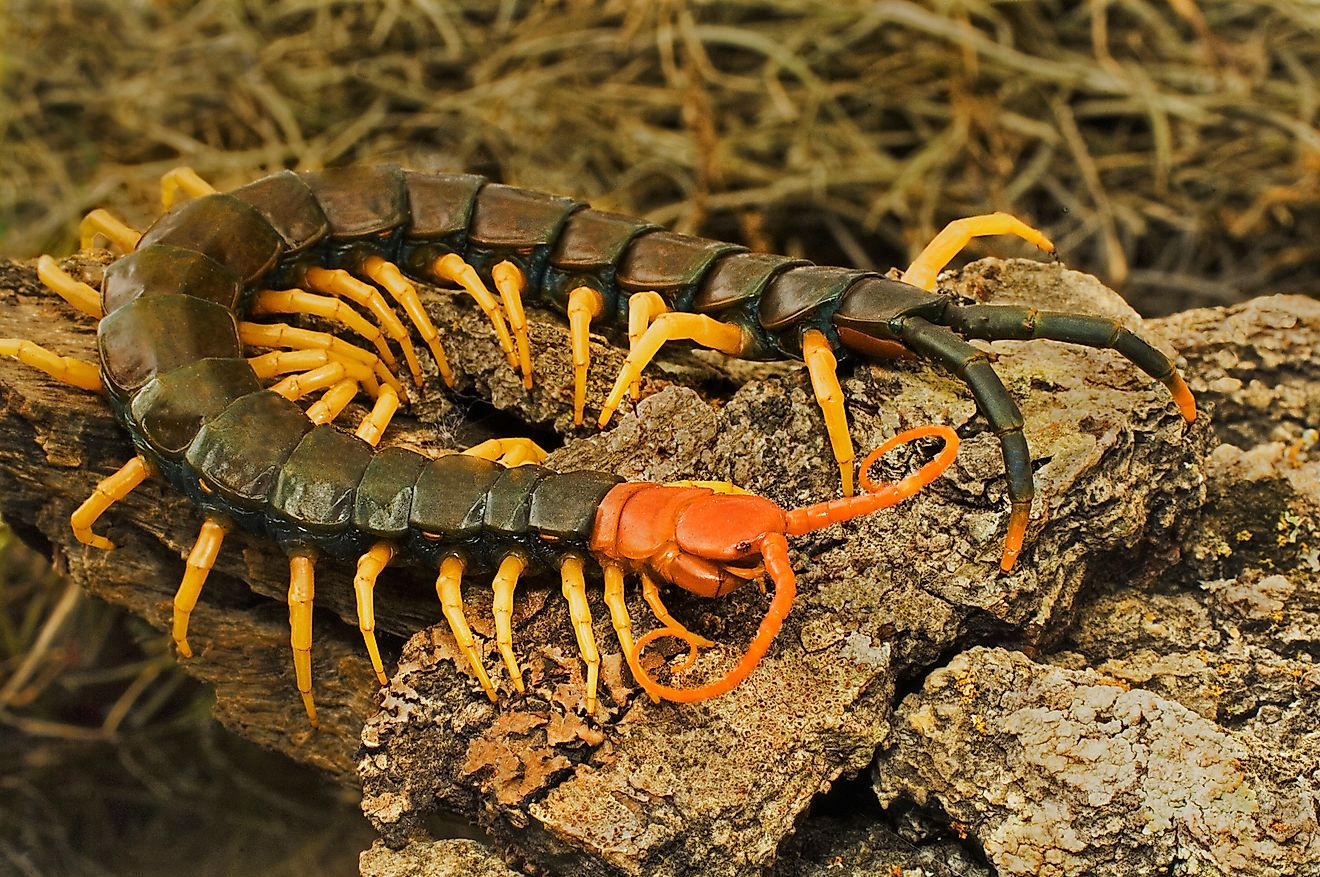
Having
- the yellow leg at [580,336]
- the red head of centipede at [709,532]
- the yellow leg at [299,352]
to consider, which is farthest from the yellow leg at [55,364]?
the red head of centipede at [709,532]

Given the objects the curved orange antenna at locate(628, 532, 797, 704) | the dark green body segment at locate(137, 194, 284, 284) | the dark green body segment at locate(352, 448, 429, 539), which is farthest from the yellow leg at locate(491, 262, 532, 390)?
the curved orange antenna at locate(628, 532, 797, 704)

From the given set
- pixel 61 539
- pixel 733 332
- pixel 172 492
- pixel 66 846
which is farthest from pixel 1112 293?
pixel 66 846

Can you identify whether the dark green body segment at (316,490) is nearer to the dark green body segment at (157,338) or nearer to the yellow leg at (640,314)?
the dark green body segment at (157,338)

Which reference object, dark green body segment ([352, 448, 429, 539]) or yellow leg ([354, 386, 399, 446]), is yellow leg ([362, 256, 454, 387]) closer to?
yellow leg ([354, 386, 399, 446])

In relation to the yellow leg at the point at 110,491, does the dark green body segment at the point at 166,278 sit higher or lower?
higher

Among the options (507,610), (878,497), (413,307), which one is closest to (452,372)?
(413,307)

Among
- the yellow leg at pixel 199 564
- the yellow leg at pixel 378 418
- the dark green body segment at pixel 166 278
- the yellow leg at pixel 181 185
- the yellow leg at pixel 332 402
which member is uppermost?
the dark green body segment at pixel 166 278
